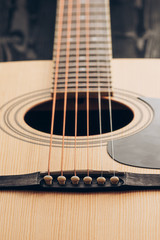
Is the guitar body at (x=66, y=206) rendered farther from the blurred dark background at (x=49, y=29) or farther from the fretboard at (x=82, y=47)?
the blurred dark background at (x=49, y=29)

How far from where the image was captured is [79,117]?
106cm

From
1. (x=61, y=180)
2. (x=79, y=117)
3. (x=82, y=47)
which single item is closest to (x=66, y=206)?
(x=61, y=180)

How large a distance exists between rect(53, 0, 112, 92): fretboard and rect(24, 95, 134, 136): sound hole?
54 millimetres

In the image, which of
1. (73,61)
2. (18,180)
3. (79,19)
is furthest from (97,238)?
(79,19)

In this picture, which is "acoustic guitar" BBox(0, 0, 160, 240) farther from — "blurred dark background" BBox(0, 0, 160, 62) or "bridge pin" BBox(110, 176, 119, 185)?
"blurred dark background" BBox(0, 0, 160, 62)

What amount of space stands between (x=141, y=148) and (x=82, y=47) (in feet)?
1.62

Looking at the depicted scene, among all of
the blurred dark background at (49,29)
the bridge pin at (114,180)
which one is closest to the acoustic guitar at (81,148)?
the bridge pin at (114,180)

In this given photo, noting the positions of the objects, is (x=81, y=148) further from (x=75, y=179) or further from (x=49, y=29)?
(x=49, y=29)

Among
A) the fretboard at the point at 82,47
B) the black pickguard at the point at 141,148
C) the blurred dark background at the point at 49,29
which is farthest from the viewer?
the blurred dark background at the point at 49,29

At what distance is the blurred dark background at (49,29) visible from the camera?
1562 mm

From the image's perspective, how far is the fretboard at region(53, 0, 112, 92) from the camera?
100 cm

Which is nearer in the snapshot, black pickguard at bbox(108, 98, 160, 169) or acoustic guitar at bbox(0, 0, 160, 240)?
acoustic guitar at bbox(0, 0, 160, 240)

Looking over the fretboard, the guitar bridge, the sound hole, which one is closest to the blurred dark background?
the fretboard

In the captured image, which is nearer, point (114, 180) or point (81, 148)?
point (114, 180)
